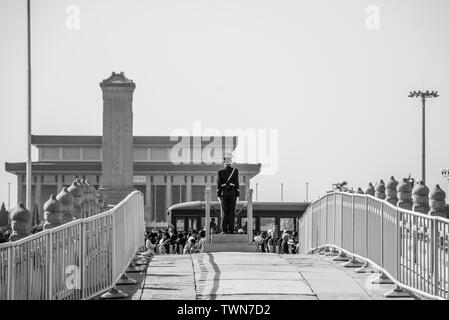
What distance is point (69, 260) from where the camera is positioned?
12211 mm

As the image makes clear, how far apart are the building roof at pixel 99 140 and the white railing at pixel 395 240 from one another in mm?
127556

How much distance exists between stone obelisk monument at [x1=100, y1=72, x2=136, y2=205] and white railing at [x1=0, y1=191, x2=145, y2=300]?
106 metres

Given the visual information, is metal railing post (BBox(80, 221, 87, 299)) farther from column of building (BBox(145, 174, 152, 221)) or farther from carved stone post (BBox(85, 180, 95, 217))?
column of building (BBox(145, 174, 152, 221))

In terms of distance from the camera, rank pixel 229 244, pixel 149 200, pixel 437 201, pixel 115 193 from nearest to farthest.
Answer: pixel 437 201, pixel 229 244, pixel 115 193, pixel 149 200

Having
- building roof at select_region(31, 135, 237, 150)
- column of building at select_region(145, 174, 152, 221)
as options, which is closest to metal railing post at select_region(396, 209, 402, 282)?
column of building at select_region(145, 174, 152, 221)

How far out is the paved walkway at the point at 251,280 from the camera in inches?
534

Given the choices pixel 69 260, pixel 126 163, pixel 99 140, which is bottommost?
pixel 69 260

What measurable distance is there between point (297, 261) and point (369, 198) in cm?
370

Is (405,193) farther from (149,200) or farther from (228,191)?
(149,200)

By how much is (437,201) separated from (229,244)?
18.5ft

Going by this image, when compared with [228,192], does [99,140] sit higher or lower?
higher

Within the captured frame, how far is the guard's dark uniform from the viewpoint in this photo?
24812 millimetres

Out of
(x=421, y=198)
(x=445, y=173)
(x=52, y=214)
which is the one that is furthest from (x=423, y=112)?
(x=52, y=214)

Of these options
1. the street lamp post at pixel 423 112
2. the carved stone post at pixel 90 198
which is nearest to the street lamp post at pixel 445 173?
the street lamp post at pixel 423 112
